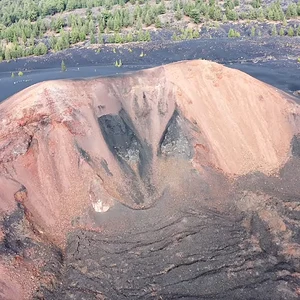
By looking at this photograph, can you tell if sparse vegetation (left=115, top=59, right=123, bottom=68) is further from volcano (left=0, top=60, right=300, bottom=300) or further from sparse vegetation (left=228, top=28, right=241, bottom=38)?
volcano (left=0, top=60, right=300, bottom=300)

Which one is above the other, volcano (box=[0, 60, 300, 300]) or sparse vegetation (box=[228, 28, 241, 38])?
volcano (box=[0, 60, 300, 300])

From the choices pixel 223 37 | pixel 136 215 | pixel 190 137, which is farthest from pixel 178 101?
pixel 223 37

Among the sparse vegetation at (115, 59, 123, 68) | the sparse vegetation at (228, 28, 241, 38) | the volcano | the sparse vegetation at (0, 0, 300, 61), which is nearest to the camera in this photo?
the volcano

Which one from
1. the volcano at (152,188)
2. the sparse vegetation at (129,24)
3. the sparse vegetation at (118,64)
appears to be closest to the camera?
the volcano at (152,188)

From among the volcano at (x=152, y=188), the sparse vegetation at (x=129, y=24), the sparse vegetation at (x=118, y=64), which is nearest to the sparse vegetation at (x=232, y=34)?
the sparse vegetation at (x=129, y=24)

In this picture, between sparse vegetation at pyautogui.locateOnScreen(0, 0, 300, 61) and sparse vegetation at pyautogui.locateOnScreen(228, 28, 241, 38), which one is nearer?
sparse vegetation at pyautogui.locateOnScreen(228, 28, 241, 38)

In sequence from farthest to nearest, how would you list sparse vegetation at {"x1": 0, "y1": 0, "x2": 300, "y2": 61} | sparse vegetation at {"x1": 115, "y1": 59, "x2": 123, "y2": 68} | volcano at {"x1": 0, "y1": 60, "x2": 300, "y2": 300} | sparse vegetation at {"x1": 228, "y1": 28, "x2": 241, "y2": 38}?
1. sparse vegetation at {"x1": 0, "y1": 0, "x2": 300, "y2": 61}
2. sparse vegetation at {"x1": 228, "y1": 28, "x2": 241, "y2": 38}
3. sparse vegetation at {"x1": 115, "y1": 59, "x2": 123, "y2": 68}
4. volcano at {"x1": 0, "y1": 60, "x2": 300, "y2": 300}

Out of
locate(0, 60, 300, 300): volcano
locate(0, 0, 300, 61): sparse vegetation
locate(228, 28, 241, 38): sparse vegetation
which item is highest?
locate(0, 60, 300, 300): volcano

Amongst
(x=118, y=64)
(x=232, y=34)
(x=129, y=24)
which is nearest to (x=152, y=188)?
(x=118, y=64)

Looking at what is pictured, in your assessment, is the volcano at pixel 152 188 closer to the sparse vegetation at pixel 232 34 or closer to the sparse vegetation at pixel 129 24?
the sparse vegetation at pixel 232 34

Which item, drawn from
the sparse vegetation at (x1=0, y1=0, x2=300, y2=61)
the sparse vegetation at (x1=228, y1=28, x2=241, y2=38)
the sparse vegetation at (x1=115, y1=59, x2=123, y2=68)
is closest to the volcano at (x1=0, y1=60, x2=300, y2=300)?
the sparse vegetation at (x1=115, y1=59, x2=123, y2=68)

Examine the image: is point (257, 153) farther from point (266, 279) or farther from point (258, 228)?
point (266, 279)
